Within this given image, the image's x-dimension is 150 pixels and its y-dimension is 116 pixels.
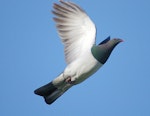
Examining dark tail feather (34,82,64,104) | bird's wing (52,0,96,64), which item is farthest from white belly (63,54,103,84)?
dark tail feather (34,82,64,104)

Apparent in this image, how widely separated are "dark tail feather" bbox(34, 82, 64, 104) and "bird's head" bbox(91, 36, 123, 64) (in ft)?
4.75

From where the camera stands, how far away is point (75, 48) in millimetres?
9844

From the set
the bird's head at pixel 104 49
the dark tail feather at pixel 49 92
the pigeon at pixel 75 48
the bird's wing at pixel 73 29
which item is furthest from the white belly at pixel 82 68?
the dark tail feather at pixel 49 92

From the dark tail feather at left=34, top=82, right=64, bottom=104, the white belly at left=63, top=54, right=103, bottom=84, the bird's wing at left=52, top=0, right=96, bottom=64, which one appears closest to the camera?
the white belly at left=63, top=54, right=103, bottom=84

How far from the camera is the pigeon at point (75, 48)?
9250mm

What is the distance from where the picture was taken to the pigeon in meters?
9.25

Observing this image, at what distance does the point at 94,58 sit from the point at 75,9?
149cm

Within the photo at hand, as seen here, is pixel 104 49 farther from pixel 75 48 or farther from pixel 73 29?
pixel 73 29

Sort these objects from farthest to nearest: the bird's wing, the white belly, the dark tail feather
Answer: the dark tail feather
the bird's wing
the white belly

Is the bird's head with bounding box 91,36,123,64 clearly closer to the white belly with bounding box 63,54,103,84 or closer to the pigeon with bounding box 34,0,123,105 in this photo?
the pigeon with bounding box 34,0,123,105

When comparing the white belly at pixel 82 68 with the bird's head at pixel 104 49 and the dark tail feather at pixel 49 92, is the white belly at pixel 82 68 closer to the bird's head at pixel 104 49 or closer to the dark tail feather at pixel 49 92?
the bird's head at pixel 104 49

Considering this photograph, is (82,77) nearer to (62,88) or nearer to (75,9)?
(62,88)

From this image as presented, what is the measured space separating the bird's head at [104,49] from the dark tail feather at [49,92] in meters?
1.45

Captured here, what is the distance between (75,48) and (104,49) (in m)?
0.83
